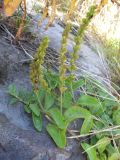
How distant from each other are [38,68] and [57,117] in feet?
0.70

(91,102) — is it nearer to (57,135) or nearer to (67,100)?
(67,100)

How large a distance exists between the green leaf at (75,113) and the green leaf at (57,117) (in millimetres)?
31

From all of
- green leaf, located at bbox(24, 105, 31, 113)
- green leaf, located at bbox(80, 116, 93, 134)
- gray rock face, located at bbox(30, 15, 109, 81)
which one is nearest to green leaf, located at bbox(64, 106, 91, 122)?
green leaf, located at bbox(80, 116, 93, 134)

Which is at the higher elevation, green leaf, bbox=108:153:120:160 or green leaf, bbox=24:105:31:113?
green leaf, bbox=24:105:31:113

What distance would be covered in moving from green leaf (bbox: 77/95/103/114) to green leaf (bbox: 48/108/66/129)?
5.4 inches

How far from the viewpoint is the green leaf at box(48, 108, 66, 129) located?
5.01 feet

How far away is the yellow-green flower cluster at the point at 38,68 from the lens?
140 cm

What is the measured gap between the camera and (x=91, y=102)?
5.47 ft

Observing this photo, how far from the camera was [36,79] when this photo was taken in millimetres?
1507

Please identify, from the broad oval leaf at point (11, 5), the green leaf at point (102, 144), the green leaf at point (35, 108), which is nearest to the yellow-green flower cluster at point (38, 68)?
the green leaf at point (35, 108)

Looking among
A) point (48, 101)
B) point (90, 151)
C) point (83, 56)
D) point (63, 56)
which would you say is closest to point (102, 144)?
point (90, 151)

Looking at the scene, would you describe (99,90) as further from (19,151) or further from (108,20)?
(108,20)

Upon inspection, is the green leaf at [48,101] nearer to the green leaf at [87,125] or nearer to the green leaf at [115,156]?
the green leaf at [87,125]

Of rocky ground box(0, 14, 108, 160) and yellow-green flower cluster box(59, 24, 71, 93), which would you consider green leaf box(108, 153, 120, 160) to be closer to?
rocky ground box(0, 14, 108, 160)
